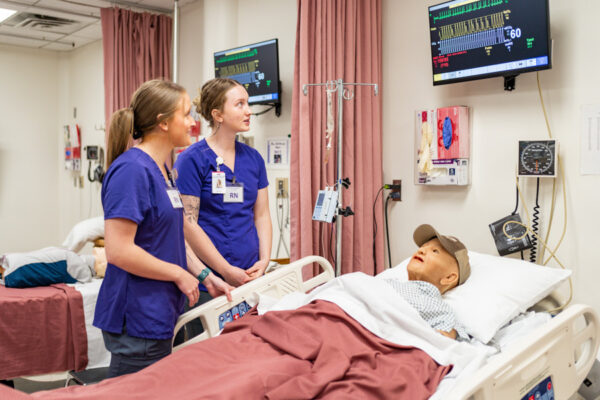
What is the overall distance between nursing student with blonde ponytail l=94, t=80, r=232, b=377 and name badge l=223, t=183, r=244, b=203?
387 millimetres

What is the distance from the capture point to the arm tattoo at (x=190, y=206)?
2.05 m

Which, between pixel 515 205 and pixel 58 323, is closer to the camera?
pixel 515 205

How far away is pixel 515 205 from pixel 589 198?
0.34 metres

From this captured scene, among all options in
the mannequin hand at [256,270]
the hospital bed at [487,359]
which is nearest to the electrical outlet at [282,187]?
the hospital bed at [487,359]

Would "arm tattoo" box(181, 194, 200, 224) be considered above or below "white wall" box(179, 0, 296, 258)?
below

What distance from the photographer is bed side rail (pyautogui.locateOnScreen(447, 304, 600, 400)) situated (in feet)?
4.35

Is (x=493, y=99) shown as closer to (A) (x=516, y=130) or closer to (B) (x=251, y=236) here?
(A) (x=516, y=130)

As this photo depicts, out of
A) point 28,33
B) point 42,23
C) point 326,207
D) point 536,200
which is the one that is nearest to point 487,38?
point 536,200

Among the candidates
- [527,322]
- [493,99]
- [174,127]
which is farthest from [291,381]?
[493,99]

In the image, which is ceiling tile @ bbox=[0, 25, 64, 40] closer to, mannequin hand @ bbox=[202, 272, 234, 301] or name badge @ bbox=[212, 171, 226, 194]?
name badge @ bbox=[212, 171, 226, 194]

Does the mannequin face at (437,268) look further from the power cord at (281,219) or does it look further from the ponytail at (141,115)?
the power cord at (281,219)

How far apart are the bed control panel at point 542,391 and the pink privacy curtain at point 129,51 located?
164 inches

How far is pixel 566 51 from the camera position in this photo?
231 cm

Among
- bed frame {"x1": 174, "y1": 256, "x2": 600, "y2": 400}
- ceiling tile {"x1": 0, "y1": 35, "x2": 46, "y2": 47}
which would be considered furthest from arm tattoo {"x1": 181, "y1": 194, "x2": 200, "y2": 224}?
ceiling tile {"x1": 0, "y1": 35, "x2": 46, "y2": 47}
